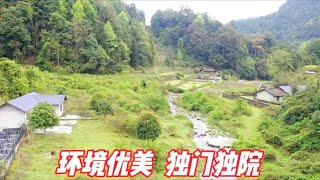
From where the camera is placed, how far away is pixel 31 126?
25.1 metres

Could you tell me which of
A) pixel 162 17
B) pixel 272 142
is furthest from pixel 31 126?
pixel 162 17

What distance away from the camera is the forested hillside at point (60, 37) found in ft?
172

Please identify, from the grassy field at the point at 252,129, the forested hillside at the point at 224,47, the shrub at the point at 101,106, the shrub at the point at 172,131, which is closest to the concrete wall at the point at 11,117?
the shrub at the point at 101,106

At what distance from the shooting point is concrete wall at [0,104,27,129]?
1060 inches

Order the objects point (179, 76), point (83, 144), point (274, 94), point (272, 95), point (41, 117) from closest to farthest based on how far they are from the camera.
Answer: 1. point (83, 144)
2. point (41, 117)
3. point (274, 94)
4. point (272, 95)
5. point (179, 76)

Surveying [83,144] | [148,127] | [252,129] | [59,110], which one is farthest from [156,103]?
[83,144]

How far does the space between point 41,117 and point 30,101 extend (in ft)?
15.1

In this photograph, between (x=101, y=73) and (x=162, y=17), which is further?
(x=162, y=17)

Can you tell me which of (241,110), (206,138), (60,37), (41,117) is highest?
(60,37)

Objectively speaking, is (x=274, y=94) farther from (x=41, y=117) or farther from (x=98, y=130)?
(x=41, y=117)

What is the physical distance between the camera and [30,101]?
28.7 metres

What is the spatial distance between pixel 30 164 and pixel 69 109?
14.1 metres

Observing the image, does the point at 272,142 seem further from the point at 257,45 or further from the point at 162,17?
the point at 162,17

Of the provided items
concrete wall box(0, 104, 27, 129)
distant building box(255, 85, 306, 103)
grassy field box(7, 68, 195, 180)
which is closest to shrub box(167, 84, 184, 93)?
grassy field box(7, 68, 195, 180)
